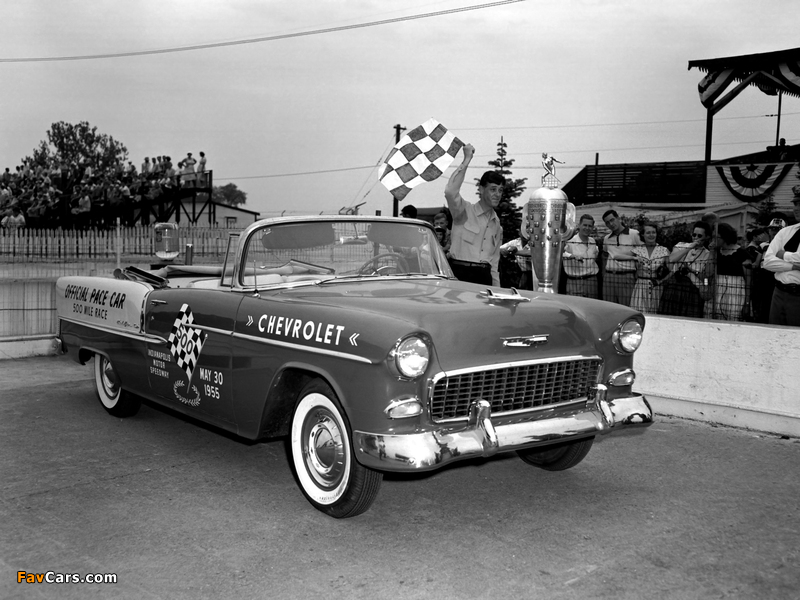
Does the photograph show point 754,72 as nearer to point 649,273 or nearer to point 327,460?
point 649,273

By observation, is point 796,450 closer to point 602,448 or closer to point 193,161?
point 602,448

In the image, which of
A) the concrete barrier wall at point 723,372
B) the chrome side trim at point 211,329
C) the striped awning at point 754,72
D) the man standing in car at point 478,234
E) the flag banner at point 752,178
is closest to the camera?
the chrome side trim at point 211,329

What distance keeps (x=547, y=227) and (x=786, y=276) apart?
6.37 ft

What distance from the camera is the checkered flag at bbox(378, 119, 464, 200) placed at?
7348 millimetres

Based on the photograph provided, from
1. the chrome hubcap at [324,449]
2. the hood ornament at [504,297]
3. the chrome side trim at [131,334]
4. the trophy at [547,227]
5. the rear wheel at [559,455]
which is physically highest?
the trophy at [547,227]

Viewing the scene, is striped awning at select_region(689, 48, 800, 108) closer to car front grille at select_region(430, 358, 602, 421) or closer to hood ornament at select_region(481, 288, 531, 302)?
hood ornament at select_region(481, 288, 531, 302)

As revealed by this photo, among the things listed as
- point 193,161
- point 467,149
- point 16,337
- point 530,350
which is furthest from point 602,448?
point 193,161

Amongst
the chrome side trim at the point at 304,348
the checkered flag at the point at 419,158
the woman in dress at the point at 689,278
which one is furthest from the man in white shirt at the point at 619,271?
the chrome side trim at the point at 304,348

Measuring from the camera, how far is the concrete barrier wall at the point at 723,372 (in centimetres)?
577

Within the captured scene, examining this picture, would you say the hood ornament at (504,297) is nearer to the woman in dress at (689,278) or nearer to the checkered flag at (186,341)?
the checkered flag at (186,341)

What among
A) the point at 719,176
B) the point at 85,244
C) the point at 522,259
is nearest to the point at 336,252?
the point at 522,259

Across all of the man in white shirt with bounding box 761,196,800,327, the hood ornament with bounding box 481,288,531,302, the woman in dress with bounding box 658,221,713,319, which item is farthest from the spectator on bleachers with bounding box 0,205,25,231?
the hood ornament with bounding box 481,288,531,302

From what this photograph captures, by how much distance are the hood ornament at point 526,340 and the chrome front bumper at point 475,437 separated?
0.32 meters

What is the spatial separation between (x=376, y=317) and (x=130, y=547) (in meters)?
1.45
